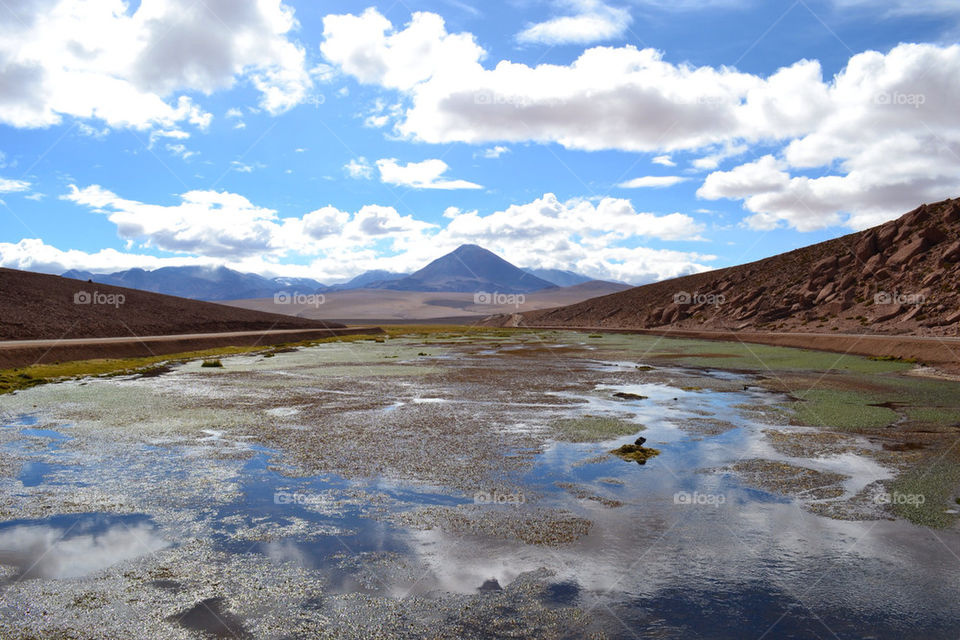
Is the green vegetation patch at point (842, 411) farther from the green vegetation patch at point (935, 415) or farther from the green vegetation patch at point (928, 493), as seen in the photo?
the green vegetation patch at point (928, 493)

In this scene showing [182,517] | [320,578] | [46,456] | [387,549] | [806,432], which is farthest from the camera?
[806,432]

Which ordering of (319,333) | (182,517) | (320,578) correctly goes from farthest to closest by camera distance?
1. (319,333)
2. (182,517)
3. (320,578)

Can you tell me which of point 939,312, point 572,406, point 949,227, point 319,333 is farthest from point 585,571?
point 949,227

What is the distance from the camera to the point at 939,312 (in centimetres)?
5253

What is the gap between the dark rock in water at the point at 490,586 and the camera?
6297mm

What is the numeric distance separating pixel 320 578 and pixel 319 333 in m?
76.9

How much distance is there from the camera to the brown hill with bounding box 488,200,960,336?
2272 inches

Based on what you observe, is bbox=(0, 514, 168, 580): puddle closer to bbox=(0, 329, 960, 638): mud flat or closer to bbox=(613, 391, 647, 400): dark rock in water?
bbox=(0, 329, 960, 638): mud flat

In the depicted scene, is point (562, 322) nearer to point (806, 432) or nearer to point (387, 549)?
point (806, 432)

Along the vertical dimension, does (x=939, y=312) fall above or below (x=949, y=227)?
below
